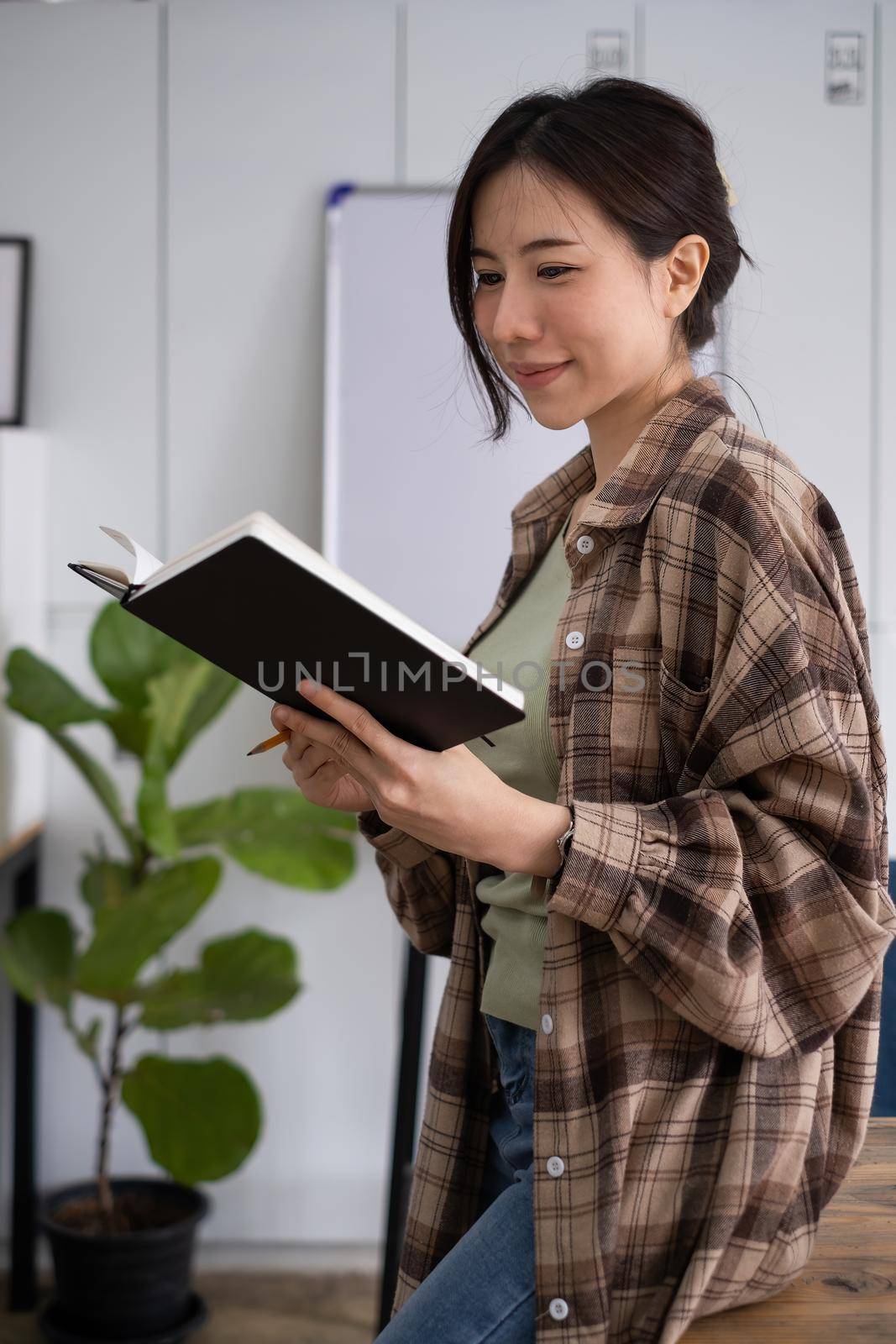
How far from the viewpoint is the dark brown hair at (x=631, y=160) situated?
1.00 m

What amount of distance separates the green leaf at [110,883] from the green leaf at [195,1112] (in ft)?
0.99

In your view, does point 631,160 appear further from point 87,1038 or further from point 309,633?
point 87,1038

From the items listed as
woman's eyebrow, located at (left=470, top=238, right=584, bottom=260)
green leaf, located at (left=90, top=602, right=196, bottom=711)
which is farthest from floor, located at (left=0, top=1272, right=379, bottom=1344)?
woman's eyebrow, located at (left=470, top=238, right=584, bottom=260)

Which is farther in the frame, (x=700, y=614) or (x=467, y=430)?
(x=467, y=430)

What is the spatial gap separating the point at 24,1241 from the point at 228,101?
235 cm

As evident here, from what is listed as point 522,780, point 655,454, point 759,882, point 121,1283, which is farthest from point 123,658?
point 759,882

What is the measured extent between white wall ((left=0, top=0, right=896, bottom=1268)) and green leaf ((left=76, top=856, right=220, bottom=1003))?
42cm

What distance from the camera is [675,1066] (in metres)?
0.91

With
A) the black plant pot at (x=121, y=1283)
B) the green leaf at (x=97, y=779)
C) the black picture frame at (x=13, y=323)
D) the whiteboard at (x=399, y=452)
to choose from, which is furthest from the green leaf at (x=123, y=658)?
the black plant pot at (x=121, y=1283)

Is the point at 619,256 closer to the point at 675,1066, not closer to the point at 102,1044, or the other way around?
the point at 675,1066

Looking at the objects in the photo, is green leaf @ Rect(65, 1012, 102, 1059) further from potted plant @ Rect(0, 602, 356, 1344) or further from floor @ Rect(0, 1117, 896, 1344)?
floor @ Rect(0, 1117, 896, 1344)

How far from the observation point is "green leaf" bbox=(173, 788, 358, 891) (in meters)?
2.20

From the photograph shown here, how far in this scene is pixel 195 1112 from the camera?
7.31 ft

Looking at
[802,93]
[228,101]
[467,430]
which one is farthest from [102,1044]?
[802,93]
